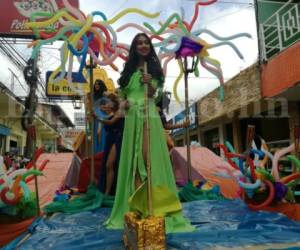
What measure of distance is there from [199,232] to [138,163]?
2.27 feet

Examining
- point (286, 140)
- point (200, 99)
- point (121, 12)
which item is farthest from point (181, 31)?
point (200, 99)

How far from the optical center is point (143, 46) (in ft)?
9.09

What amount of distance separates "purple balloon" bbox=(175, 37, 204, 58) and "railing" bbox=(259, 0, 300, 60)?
406 centimetres

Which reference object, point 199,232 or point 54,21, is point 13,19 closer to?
point 54,21

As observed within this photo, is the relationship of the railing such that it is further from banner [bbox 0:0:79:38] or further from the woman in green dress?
banner [bbox 0:0:79:38]

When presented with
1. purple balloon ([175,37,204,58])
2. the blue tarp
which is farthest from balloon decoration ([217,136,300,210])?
purple balloon ([175,37,204,58])

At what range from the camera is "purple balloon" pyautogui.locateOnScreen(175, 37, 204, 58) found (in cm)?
346

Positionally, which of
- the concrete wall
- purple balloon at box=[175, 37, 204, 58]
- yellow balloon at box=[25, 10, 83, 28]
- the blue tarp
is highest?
the concrete wall

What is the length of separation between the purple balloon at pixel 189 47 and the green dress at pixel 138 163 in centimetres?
89

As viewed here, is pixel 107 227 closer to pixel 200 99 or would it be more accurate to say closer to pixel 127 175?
pixel 127 175

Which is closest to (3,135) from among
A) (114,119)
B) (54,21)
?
(114,119)

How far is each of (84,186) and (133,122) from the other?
2043 millimetres

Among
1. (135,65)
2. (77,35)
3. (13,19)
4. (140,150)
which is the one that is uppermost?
(13,19)

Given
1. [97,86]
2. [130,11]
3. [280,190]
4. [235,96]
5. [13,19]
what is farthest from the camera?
[13,19]
